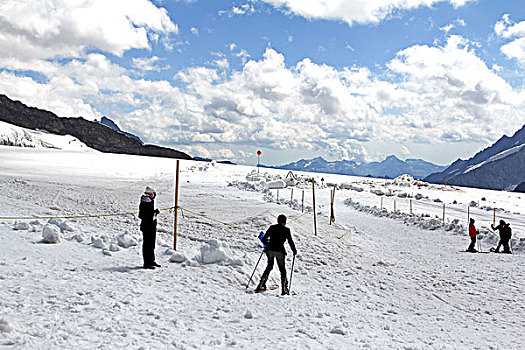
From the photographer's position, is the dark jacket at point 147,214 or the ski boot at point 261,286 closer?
the ski boot at point 261,286

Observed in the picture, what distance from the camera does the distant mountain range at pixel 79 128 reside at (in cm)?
14362

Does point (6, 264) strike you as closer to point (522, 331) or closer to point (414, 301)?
point (414, 301)

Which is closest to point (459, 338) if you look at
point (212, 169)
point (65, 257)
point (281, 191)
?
point (65, 257)

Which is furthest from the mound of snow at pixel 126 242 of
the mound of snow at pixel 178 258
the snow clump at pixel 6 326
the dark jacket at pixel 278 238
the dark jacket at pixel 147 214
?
the snow clump at pixel 6 326

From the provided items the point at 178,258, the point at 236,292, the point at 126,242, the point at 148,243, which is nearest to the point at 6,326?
the point at 148,243

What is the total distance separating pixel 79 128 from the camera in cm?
15462

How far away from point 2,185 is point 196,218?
1140 centimetres

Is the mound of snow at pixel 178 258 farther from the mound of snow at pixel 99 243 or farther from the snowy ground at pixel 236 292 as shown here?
the mound of snow at pixel 99 243

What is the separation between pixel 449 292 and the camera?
10.2 m

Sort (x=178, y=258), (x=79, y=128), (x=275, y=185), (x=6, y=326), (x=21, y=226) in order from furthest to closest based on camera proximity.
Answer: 1. (x=79, y=128)
2. (x=275, y=185)
3. (x=21, y=226)
4. (x=178, y=258)
5. (x=6, y=326)

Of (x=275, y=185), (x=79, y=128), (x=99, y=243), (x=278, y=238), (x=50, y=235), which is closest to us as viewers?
(x=278, y=238)

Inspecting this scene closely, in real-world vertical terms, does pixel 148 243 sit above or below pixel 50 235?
above

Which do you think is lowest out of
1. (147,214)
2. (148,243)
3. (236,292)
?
(236,292)

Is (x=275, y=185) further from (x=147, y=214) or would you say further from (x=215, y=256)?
(x=147, y=214)
